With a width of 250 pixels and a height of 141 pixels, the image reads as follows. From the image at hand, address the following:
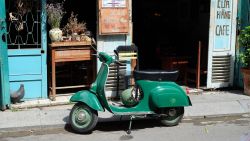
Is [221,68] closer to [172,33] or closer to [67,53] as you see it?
[172,33]

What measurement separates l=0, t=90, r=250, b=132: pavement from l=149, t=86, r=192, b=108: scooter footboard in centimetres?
95

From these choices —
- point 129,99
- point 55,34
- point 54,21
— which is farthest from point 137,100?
point 54,21

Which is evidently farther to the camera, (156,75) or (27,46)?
(27,46)

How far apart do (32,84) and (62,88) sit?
625mm

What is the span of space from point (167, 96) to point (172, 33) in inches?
229

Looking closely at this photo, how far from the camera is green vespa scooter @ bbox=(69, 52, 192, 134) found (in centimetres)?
690

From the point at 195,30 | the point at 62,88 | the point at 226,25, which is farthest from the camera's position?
the point at 195,30

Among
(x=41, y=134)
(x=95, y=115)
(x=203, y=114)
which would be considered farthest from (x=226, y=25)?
(x=41, y=134)

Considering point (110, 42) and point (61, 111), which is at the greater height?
point (110, 42)

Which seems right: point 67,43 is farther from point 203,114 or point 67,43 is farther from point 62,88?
point 203,114

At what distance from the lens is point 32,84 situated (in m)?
8.62

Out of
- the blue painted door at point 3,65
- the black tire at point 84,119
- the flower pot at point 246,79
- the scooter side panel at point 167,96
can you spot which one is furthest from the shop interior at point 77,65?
the flower pot at point 246,79

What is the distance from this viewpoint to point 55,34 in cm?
→ 842

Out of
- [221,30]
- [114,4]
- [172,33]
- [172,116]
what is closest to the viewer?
[172,116]
